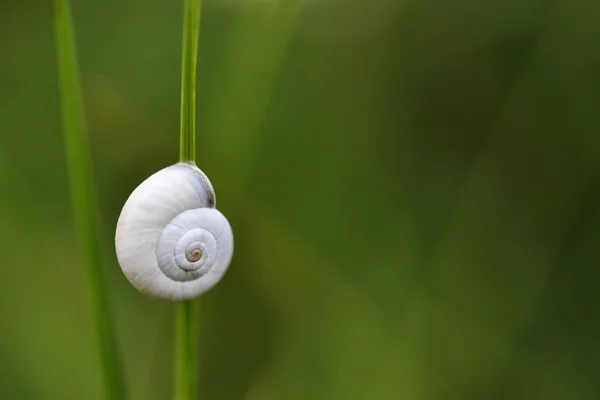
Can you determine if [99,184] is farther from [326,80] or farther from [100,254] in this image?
[100,254]

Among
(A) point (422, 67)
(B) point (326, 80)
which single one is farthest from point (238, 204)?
(A) point (422, 67)

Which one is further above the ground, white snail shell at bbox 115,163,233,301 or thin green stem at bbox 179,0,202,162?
thin green stem at bbox 179,0,202,162

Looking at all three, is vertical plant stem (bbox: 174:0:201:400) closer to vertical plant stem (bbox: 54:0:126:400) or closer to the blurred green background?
vertical plant stem (bbox: 54:0:126:400)

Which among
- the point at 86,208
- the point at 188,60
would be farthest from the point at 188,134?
the point at 86,208

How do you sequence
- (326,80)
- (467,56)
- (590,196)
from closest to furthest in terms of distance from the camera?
(590,196) → (467,56) → (326,80)

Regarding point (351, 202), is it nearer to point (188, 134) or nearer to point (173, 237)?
point (173, 237)

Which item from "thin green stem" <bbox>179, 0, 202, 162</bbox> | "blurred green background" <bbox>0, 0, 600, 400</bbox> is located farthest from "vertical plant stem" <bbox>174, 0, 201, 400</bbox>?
"blurred green background" <bbox>0, 0, 600, 400</bbox>

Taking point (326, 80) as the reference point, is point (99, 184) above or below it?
below
